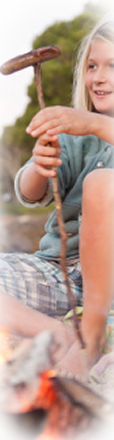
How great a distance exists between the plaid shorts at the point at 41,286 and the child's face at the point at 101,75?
23.3 inches

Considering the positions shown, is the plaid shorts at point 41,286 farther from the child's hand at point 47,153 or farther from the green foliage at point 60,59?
the green foliage at point 60,59

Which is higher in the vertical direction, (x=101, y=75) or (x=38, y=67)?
(x=38, y=67)

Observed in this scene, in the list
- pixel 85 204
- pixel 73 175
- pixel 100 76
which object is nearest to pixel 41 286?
pixel 73 175

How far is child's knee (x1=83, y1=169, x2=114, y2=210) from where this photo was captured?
148 cm

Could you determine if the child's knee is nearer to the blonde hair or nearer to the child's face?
the child's face

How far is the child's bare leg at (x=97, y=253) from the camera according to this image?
148 centimetres

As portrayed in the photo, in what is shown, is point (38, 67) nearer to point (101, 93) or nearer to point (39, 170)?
point (39, 170)

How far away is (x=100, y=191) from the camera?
148 centimetres

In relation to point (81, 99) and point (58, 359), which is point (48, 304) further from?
point (81, 99)

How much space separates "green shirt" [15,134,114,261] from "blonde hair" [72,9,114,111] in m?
0.22

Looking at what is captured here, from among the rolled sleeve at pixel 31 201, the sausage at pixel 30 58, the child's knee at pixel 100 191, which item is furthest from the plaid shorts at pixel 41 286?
the sausage at pixel 30 58

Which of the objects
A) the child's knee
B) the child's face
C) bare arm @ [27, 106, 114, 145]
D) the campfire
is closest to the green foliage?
the child's face

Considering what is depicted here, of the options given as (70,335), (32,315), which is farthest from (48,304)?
(70,335)

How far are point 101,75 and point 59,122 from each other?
671 millimetres
